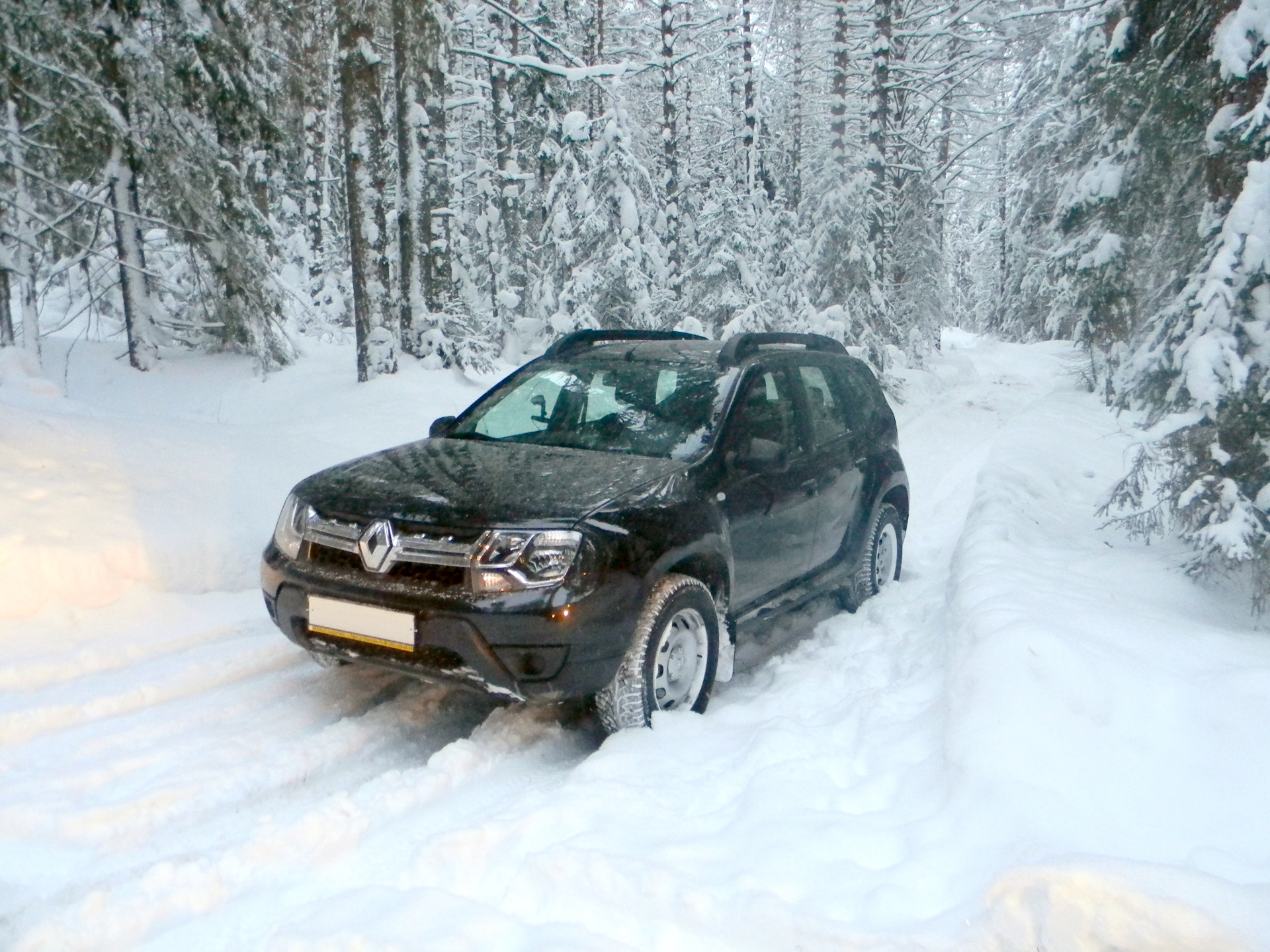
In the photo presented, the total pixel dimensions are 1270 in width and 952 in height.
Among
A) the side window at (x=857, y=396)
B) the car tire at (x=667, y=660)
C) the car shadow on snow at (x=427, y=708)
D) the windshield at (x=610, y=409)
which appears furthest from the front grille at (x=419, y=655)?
the side window at (x=857, y=396)

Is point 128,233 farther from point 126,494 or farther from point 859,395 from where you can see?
point 859,395

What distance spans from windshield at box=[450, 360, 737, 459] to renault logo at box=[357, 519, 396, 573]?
1204 mm

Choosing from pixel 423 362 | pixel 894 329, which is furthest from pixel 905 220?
pixel 423 362

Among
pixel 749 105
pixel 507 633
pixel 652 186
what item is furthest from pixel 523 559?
pixel 749 105

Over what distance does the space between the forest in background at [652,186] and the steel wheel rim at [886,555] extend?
1.74 m

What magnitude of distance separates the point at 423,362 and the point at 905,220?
47.6 ft

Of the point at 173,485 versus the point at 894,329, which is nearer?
the point at 173,485

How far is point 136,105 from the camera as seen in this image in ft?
34.2

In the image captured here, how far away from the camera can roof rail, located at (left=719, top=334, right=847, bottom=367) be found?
5.21 metres

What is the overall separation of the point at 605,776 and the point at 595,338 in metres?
2.95

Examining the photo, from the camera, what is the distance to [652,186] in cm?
1795

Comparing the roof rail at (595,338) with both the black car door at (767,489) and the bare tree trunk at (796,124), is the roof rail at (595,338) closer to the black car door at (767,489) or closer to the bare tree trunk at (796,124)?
the black car door at (767,489)

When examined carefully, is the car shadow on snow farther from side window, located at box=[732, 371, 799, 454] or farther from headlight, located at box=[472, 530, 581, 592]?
side window, located at box=[732, 371, 799, 454]

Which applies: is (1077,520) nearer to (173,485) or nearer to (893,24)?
(173,485)
